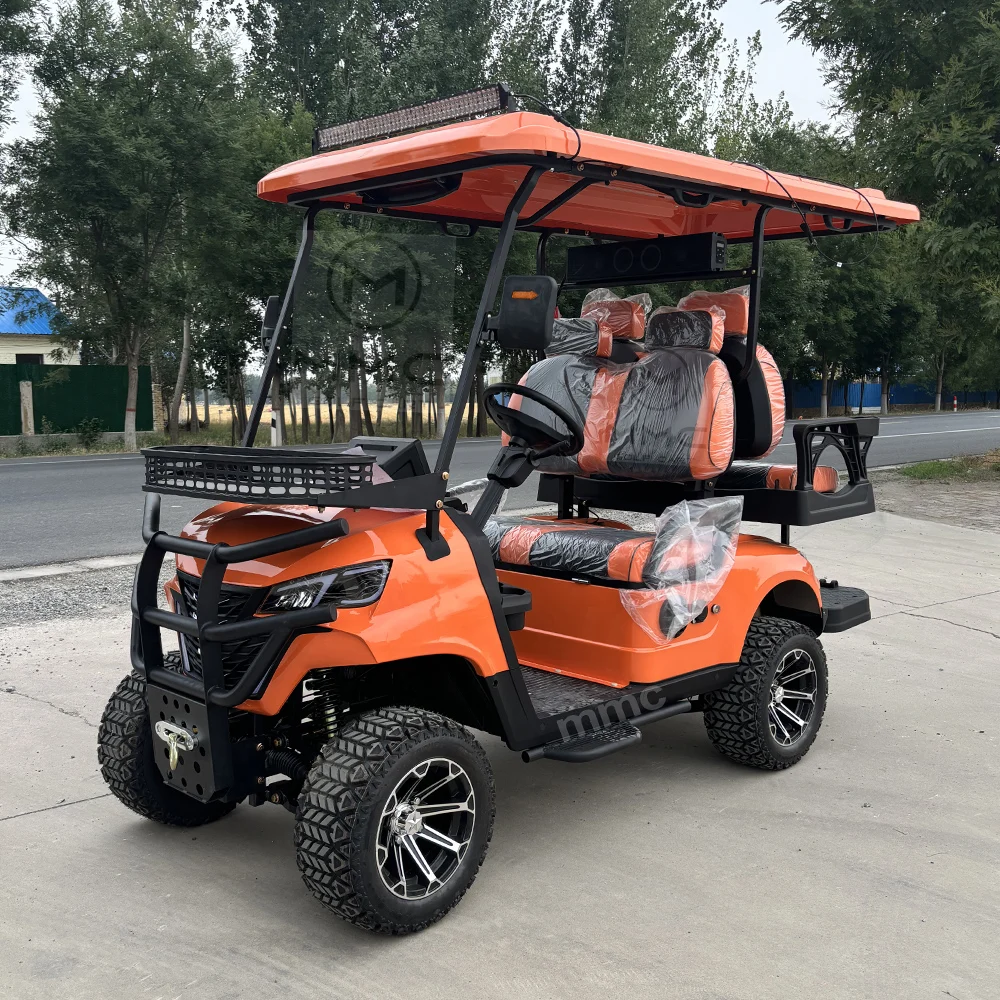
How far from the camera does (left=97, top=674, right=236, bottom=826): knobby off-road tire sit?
3.66 m

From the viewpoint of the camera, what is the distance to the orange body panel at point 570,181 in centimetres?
332

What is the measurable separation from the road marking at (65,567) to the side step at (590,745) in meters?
5.16

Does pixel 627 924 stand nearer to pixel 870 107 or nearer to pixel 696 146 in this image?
pixel 870 107

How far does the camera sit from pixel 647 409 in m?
4.59

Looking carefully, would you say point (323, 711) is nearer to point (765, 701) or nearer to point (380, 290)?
point (765, 701)

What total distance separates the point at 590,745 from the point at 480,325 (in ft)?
4.58

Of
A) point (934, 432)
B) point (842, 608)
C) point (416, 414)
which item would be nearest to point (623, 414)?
point (842, 608)

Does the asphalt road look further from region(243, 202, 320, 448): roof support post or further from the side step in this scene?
the side step

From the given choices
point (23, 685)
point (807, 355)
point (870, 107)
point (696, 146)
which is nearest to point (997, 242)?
point (870, 107)

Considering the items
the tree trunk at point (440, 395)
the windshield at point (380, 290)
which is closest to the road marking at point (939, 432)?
the tree trunk at point (440, 395)

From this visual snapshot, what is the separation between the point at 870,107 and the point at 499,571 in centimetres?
1598

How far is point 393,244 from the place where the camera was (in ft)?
14.7

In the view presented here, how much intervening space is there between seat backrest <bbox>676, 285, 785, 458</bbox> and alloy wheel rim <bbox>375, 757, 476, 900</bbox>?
2122 millimetres

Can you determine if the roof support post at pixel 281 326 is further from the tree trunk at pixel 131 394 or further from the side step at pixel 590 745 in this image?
the tree trunk at pixel 131 394
